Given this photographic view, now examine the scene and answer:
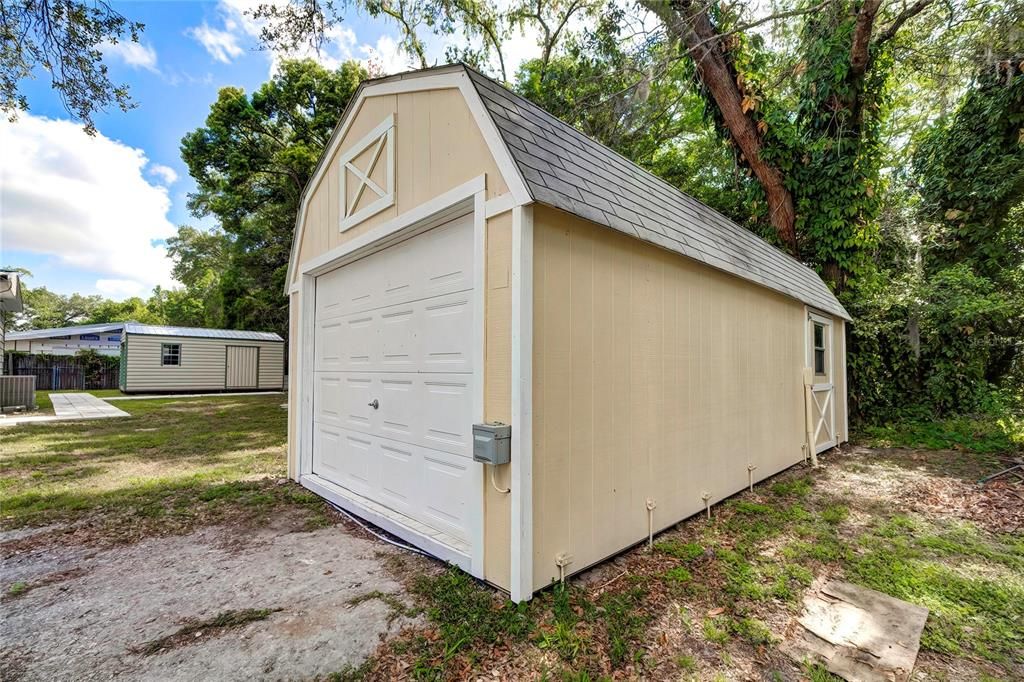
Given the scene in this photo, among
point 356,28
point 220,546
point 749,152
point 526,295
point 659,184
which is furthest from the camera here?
point 749,152

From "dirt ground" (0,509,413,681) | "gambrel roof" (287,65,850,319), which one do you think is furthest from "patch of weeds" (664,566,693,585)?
"gambrel roof" (287,65,850,319)

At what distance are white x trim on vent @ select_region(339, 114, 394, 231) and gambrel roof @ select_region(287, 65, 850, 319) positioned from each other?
36cm

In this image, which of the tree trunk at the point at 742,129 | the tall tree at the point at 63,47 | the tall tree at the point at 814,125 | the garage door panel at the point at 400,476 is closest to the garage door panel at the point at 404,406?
the garage door panel at the point at 400,476

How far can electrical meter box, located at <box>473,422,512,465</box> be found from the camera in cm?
248

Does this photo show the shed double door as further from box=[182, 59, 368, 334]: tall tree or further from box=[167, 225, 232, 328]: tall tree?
box=[167, 225, 232, 328]: tall tree

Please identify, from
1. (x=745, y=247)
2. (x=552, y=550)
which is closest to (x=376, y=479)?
(x=552, y=550)

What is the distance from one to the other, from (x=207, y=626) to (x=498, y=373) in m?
2.04

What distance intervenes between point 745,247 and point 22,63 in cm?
771

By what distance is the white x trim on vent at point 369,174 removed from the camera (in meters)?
3.60

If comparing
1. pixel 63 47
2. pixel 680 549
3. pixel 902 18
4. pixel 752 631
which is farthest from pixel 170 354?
pixel 902 18

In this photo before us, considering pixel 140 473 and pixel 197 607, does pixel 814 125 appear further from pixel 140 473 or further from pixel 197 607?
pixel 140 473

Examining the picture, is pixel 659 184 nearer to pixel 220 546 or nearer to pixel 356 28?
pixel 220 546

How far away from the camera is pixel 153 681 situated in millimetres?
1890

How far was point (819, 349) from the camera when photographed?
6836 millimetres
